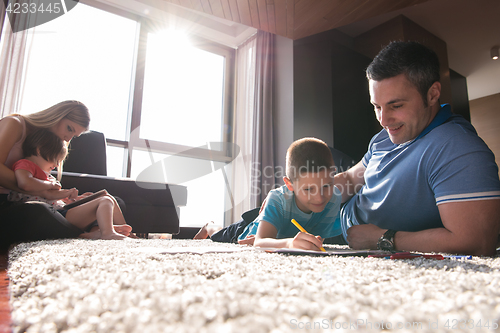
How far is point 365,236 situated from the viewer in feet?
2.80

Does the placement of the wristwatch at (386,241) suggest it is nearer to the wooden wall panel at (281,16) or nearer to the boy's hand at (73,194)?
the boy's hand at (73,194)

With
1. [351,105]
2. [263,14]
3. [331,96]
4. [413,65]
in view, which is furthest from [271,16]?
[413,65]

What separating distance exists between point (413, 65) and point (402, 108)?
0.45 feet

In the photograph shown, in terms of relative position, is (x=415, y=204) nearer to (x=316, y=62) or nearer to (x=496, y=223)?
(x=496, y=223)

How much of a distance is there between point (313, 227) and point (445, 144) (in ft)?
1.88

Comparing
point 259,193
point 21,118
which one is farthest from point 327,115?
point 21,118

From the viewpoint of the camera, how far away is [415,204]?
2.76 feet

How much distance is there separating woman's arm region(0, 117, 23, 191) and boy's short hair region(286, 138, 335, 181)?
1.22m

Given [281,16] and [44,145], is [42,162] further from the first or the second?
[281,16]

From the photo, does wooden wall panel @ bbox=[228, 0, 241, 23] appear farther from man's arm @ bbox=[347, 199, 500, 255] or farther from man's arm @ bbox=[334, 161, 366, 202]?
man's arm @ bbox=[347, 199, 500, 255]

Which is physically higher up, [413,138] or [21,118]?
[21,118]

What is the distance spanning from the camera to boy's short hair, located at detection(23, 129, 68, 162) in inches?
55.2

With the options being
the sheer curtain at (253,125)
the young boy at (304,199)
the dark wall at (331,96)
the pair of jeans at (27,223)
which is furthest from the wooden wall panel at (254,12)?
the pair of jeans at (27,223)

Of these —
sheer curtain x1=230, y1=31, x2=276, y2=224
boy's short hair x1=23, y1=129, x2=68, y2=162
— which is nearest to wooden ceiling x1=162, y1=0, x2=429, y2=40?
sheer curtain x1=230, y1=31, x2=276, y2=224
